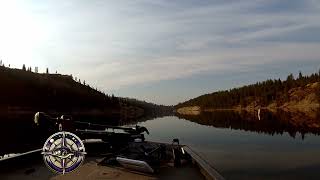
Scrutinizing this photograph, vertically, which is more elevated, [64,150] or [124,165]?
[64,150]

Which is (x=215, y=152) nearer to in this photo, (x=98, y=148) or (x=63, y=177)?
(x=98, y=148)

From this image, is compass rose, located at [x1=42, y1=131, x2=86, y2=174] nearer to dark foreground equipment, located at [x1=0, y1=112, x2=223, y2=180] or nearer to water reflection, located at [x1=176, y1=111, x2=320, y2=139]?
dark foreground equipment, located at [x1=0, y1=112, x2=223, y2=180]

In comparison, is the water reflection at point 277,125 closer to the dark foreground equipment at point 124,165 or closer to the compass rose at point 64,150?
the dark foreground equipment at point 124,165

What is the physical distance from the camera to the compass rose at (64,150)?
13750 millimetres

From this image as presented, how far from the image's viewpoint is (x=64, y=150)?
13.7 meters

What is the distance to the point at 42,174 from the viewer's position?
56.0 ft

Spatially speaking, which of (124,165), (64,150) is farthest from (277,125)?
(64,150)

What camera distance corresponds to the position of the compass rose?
1375cm

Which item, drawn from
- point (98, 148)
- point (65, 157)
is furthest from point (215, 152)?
point (65, 157)

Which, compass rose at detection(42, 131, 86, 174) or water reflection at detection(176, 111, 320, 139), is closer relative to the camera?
compass rose at detection(42, 131, 86, 174)

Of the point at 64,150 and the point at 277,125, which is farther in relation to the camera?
the point at 277,125

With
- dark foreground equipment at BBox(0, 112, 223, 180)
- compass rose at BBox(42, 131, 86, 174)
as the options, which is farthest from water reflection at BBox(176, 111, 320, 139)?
compass rose at BBox(42, 131, 86, 174)

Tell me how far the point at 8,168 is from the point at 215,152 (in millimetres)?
27862

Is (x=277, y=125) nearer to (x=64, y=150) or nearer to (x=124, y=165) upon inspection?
(x=124, y=165)
